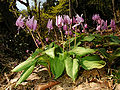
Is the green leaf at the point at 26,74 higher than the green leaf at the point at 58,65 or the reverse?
the reverse

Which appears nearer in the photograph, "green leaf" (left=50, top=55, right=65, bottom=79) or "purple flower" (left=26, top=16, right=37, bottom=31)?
"green leaf" (left=50, top=55, right=65, bottom=79)

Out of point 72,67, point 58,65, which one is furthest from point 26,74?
point 72,67

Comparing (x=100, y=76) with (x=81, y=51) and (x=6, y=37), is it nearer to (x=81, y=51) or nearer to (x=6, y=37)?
(x=81, y=51)

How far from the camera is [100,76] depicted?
1383mm

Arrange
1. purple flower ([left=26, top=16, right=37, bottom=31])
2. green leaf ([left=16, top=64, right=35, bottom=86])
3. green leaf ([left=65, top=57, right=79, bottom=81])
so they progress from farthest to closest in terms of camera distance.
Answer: purple flower ([left=26, top=16, right=37, bottom=31]), green leaf ([left=16, top=64, right=35, bottom=86]), green leaf ([left=65, top=57, right=79, bottom=81])

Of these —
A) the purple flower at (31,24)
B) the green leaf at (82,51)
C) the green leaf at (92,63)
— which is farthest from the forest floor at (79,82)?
the purple flower at (31,24)

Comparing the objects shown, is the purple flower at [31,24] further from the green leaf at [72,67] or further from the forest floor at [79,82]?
the forest floor at [79,82]

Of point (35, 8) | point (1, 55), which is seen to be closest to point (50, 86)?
point (1, 55)

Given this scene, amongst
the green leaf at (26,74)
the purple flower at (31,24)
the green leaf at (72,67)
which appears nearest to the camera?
the green leaf at (72,67)

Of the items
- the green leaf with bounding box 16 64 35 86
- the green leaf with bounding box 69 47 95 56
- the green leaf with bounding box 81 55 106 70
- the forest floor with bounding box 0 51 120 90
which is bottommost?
the forest floor with bounding box 0 51 120 90

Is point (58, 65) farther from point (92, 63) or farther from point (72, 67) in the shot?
point (92, 63)

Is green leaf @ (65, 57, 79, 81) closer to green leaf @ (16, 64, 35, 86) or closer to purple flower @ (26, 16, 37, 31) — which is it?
green leaf @ (16, 64, 35, 86)

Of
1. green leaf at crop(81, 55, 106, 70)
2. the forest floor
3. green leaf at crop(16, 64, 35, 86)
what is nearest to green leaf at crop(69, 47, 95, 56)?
green leaf at crop(81, 55, 106, 70)

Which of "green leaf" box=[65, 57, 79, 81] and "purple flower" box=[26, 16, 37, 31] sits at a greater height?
"purple flower" box=[26, 16, 37, 31]
